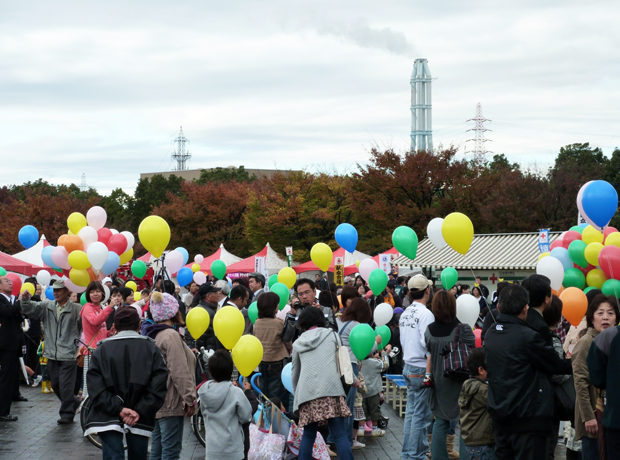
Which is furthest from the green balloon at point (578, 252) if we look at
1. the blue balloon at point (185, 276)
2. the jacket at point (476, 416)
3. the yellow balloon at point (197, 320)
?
the blue balloon at point (185, 276)

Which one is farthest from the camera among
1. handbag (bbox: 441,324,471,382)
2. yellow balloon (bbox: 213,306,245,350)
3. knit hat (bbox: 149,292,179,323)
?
yellow balloon (bbox: 213,306,245,350)

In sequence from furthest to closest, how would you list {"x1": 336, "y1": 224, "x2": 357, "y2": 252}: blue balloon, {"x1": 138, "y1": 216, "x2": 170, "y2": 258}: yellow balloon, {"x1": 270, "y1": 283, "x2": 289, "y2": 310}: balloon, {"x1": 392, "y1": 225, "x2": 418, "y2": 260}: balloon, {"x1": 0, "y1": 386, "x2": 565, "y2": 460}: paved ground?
{"x1": 336, "y1": 224, "x2": 357, "y2": 252}: blue balloon → {"x1": 392, "y1": 225, "x2": 418, "y2": 260}: balloon → {"x1": 270, "y1": 283, "x2": 289, "y2": 310}: balloon → {"x1": 138, "y1": 216, "x2": 170, "y2": 258}: yellow balloon → {"x1": 0, "y1": 386, "x2": 565, "y2": 460}: paved ground

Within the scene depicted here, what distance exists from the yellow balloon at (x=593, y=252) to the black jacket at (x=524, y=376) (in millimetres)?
3475

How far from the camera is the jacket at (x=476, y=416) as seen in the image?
4844 millimetres

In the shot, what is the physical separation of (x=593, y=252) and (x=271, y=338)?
13.1ft

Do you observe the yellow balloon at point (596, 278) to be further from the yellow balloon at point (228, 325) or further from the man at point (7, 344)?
the man at point (7, 344)

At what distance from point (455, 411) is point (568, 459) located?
1056mm

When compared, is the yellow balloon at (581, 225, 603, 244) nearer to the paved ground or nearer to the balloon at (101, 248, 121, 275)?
the paved ground

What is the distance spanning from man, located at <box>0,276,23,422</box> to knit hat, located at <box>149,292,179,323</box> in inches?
137

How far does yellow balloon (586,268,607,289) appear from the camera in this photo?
24.3 feet

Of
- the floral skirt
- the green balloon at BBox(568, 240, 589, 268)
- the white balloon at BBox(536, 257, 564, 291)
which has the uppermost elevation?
the green balloon at BBox(568, 240, 589, 268)

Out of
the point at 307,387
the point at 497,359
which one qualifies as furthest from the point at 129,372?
the point at 497,359

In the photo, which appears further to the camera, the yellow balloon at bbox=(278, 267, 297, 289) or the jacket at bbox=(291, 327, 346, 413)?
the yellow balloon at bbox=(278, 267, 297, 289)

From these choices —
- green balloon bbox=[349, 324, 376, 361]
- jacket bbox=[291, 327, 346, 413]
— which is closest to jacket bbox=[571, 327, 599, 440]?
jacket bbox=[291, 327, 346, 413]
